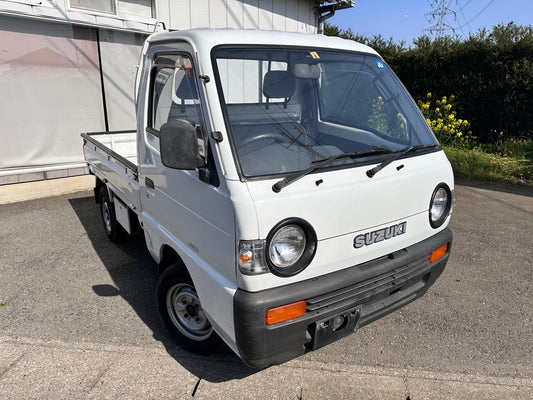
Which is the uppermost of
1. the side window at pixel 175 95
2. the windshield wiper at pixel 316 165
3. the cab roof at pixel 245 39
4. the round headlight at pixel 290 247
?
the cab roof at pixel 245 39

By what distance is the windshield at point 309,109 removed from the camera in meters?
2.37

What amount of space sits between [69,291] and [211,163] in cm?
248

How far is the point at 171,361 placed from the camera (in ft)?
9.46

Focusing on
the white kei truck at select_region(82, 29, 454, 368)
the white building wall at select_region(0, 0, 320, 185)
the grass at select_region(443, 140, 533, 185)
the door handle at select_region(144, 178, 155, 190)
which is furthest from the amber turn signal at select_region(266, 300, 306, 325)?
the grass at select_region(443, 140, 533, 185)

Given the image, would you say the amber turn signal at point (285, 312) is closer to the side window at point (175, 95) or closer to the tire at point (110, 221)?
the side window at point (175, 95)

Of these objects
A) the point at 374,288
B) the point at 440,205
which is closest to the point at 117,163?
the point at 374,288

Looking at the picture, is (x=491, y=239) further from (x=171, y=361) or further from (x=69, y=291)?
(x=69, y=291)

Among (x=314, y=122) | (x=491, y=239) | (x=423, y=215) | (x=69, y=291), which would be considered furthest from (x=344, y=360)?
(x=491, y=239)

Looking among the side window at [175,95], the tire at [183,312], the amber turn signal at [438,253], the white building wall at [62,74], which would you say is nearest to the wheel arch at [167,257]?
the tire at [183,312]

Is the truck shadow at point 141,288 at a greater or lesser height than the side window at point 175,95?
lesser

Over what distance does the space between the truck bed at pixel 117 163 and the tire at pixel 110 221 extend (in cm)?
26

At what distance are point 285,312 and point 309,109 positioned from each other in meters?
1.45

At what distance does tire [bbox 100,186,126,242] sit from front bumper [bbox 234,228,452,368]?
3083 millimetres

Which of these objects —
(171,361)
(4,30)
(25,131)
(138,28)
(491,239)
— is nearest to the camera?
(171,361)
